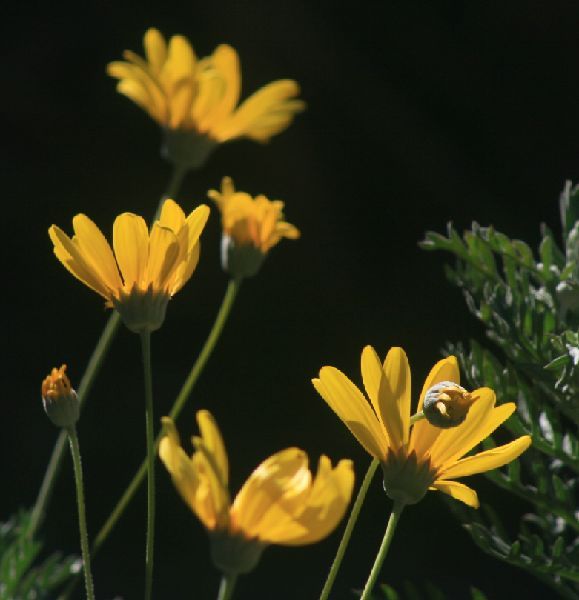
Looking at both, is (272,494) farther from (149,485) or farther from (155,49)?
(155,49)

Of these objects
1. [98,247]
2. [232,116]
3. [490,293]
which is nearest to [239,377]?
[232,116]

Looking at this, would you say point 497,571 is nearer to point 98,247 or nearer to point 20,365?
point 20,365

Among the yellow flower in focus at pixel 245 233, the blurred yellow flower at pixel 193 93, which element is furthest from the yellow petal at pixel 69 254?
the blurred yellow flower at pixel 193 93

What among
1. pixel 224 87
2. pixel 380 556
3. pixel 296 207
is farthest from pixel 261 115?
pixel 296 207

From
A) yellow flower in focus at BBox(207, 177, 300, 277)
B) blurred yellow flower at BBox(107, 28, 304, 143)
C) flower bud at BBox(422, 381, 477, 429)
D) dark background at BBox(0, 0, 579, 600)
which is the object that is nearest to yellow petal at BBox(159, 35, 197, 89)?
blurred yellow flower at BBox(107, 28, 304, 143)

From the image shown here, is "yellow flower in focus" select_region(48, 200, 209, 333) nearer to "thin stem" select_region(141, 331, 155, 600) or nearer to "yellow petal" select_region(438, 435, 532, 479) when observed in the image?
"thin stem" select_region(141, 331, 155, 600)

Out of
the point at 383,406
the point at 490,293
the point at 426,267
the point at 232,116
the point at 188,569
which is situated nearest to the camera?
the point at 383,406
